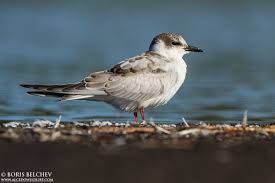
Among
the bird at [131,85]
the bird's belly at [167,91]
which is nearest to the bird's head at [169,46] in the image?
the bird at [131,85]

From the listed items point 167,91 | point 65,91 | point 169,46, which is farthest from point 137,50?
point 65,91

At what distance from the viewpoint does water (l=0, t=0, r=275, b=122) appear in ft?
43.1

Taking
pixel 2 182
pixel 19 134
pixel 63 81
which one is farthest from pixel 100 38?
pixel 2 182

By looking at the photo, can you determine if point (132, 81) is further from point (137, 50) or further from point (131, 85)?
point (137, 50)

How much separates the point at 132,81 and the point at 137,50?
11.9 meters

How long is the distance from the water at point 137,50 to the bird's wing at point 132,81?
153 cm

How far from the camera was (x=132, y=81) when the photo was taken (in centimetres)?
1012

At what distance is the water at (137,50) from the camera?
13133mm

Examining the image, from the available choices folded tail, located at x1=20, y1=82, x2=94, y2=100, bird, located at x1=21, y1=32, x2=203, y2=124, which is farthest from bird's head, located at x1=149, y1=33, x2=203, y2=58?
folded tail, located at x1=20, y1=82, x2=94, y2=100

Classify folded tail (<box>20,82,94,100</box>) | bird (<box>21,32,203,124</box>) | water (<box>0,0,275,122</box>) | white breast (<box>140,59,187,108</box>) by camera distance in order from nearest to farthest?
folded tail (<box>20,82,94,100</box>), bird (<box>21,32,203,124</box>), white breast (<box>140,59,187,108</box>), water (<box>0,0,275,122</box>)

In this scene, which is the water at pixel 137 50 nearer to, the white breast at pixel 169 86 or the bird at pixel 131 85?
the white breast at pixel 169 86

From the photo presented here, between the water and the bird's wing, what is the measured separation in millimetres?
1529

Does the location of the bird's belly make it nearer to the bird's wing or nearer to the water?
the bird's wing

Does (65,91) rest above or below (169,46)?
below
